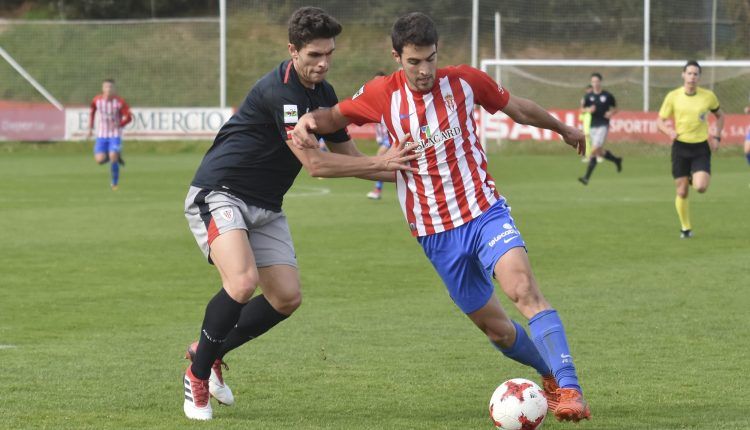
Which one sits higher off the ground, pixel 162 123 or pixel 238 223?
pixel 238 223

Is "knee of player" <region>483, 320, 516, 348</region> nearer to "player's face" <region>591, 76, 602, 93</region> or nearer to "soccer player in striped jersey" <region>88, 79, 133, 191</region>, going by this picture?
"soccer player in striped jersey" <region>88, 79, 133, 191</region>

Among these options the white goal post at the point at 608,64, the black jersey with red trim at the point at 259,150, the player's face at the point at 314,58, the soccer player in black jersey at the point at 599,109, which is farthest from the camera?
the white goal post at the point at 608,64

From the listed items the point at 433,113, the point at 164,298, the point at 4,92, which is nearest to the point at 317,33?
the point at 433,113

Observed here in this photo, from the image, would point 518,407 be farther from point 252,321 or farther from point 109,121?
point 109,121

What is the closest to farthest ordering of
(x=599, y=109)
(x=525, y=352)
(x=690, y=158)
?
(x=525, y=352)
(x=690, y=158)
(x=599, y=109)

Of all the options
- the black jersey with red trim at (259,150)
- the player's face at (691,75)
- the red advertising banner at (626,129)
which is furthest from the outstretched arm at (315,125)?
the red advertising banner at (626,129)

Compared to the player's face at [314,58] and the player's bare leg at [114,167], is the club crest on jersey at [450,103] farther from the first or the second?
the player's bare leg at [114,167]

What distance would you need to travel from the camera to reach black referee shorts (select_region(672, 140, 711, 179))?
54.1 ft

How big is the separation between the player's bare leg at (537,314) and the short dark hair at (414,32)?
1.13 metres

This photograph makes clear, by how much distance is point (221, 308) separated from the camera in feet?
21.9

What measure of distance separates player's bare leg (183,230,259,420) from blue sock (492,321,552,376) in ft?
4.55

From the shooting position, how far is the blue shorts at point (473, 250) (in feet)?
20.7

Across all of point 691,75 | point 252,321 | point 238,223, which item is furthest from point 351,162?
point 691,75

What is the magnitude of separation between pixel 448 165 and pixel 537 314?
91 cm
